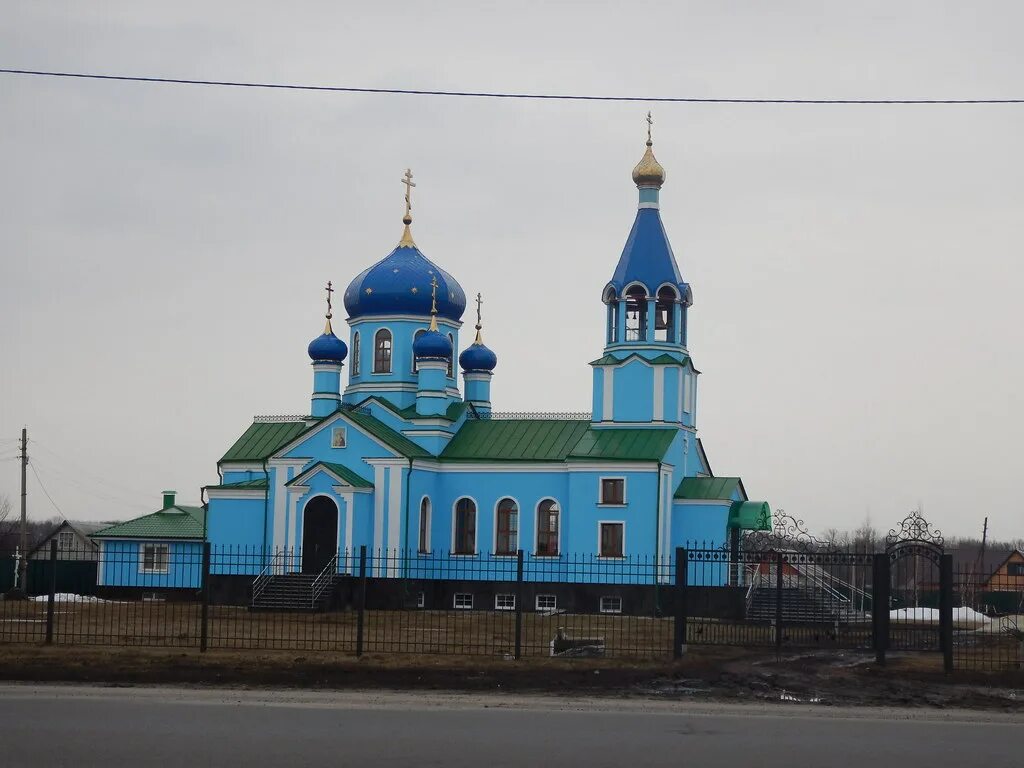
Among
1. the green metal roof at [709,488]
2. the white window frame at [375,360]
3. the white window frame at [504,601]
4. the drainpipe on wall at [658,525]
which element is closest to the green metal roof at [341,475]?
the white window frame at [504,601]

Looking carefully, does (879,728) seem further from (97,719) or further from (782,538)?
(782,538)

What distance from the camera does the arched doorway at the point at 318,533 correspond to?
36438 mm

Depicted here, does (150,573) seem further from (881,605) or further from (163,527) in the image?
(881,605)

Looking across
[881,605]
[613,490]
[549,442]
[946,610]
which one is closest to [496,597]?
[613,490]

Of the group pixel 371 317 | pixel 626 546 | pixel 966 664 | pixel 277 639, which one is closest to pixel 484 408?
pixel 371 317

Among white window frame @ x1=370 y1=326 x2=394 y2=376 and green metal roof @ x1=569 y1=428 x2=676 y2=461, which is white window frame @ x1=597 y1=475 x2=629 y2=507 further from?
white window frame @ x1=370 y1=326 x2=394 y2=376

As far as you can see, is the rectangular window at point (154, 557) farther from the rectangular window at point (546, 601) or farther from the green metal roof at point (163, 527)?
the rectangular window at point (546, 601)

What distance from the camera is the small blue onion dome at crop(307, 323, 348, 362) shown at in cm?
4119

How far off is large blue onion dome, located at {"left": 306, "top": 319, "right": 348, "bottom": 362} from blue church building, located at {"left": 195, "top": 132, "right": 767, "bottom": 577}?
118mm

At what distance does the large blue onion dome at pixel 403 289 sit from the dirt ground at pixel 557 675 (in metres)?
22.0

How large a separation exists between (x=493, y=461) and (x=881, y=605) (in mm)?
19372

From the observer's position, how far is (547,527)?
37.4 metres

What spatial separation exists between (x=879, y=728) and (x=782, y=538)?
19.4 meters

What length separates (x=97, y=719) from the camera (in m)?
13.4
